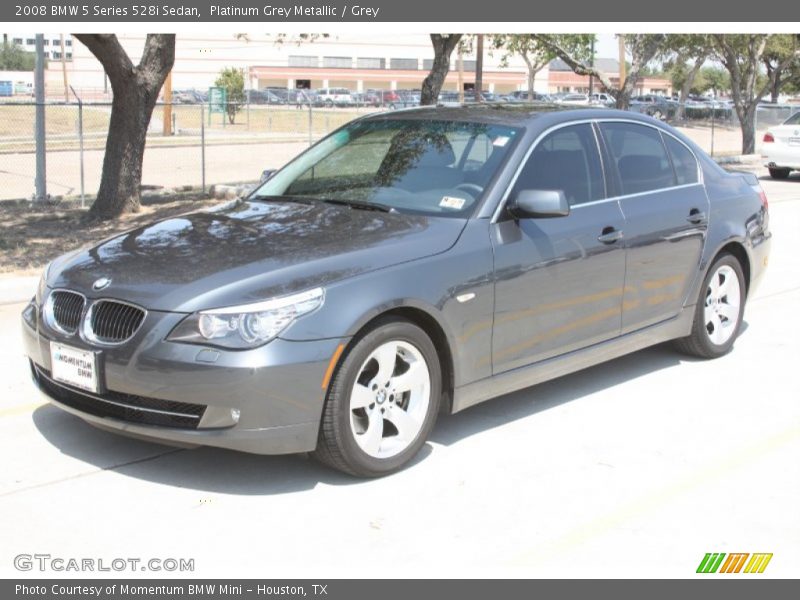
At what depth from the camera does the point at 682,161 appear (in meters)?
6.79

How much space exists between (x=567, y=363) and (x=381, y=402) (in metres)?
1.42

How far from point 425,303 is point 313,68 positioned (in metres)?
97.9

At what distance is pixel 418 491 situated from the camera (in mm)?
4742

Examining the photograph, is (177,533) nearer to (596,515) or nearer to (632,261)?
(596,515)

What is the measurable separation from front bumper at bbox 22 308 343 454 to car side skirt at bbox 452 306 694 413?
0.98 metres

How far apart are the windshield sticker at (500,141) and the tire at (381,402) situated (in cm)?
A: 133

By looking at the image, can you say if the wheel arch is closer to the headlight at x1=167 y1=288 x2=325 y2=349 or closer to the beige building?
the headlight at x1=167 y1=288 x2=325 y2=349

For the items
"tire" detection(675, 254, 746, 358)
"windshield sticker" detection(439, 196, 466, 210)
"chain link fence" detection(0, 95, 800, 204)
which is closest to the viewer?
"windshield sticker" detection(439, 196, 466, 210)

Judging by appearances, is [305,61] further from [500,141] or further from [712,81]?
[500,141]

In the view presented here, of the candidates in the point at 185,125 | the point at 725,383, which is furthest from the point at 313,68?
the point at 725,383

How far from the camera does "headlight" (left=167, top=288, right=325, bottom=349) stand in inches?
172

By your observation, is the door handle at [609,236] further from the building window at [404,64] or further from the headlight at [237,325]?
the building window at [404,64]

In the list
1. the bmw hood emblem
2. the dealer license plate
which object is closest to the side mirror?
the bmw hood emblem

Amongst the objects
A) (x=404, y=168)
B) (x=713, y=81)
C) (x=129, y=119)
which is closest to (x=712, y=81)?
(x=713, y=81)
